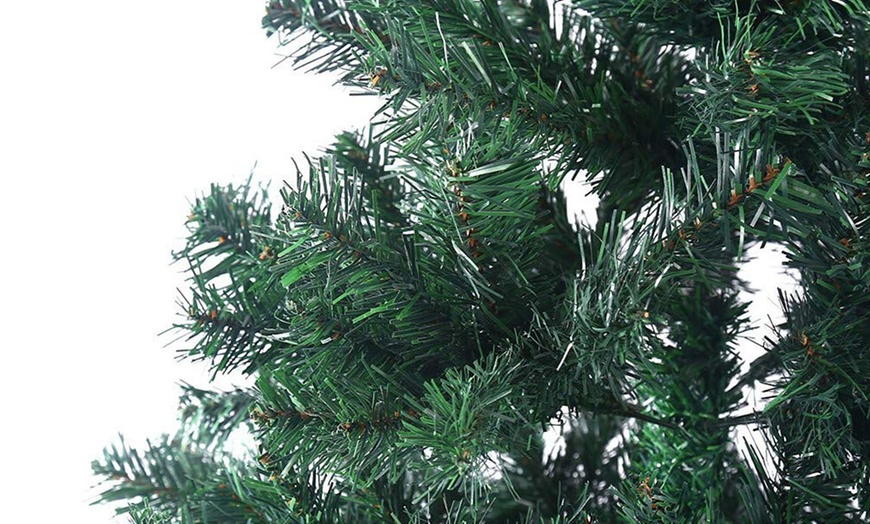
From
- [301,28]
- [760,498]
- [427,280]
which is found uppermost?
[301,28]

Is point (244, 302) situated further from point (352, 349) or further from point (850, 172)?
point (850, 172)

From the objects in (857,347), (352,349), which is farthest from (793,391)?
(352,349)

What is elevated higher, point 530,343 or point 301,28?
point 301,28

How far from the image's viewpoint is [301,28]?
0.37 metres

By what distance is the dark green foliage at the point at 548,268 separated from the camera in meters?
0.28

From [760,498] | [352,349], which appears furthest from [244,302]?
[760,498]

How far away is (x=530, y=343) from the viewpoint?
308 mm

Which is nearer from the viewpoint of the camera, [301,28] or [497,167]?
[497,167]

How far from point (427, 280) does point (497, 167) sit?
0.17 feet

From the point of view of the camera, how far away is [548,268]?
1.22 ft

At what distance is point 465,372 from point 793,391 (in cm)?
10

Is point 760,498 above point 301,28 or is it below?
below

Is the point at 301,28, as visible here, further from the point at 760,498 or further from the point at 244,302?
the point at 760,498

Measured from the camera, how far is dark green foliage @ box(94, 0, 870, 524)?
0.91 feet
